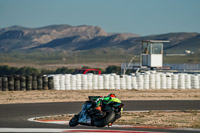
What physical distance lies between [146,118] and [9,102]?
921cm

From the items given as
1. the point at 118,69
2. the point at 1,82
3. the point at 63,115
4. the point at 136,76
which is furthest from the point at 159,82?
the point at 118,69

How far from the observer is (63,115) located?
648 inches

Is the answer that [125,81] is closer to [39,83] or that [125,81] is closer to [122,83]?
[122,83]

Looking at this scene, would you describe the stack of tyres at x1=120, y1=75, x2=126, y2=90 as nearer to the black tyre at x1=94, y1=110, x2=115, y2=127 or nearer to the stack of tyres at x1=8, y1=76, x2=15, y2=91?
the stack of tyres at x1=8, y1=76, x2=15, y2=91

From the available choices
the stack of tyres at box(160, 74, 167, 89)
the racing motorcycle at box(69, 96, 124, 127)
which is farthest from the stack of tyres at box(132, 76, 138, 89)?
the racing motorcycle at box(69, 96, 124, 127)

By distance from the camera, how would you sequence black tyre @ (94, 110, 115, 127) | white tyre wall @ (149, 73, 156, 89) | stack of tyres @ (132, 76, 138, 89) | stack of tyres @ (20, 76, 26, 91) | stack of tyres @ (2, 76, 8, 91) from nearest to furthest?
black tyre @ (94, 110, 115, 127)
stack of tyres @ (2, 76, 8, 91)
stack of tyres @ (20, 76, 26, 91)
stack of tyres @ (132, 76, 138, 89)
white tyre wall @ (149, 73, 156, 89)

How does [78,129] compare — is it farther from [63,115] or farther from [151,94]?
[151,94]

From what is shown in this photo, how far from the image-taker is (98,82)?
29.0 m

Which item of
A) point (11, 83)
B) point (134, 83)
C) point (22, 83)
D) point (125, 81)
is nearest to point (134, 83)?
point (134, 83)

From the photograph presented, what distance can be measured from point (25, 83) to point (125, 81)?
614 cm

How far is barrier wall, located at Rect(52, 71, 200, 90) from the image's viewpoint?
Result: 93.9 feet

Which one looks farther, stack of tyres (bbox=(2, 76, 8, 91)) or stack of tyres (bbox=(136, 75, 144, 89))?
stack of tyres (bbox=(136, 75, 144, 89))

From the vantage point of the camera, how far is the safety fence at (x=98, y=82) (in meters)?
27.8

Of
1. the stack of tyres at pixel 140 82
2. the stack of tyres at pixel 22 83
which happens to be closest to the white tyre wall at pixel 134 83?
the stack of tyres at pixel 140 82
